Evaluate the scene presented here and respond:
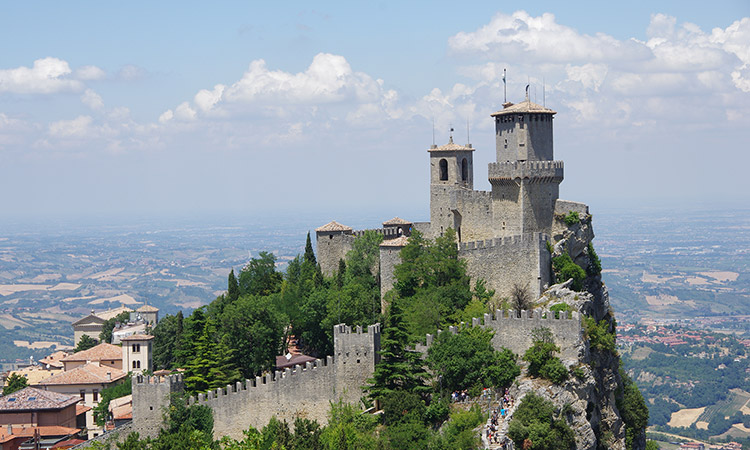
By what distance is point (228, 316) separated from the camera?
59.8 metres

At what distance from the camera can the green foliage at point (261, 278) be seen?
7175cm

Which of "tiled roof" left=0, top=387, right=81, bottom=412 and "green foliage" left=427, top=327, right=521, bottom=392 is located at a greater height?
"green foliage" left=427, top=327, right=521, bottom=392

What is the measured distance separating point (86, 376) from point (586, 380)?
3941cm

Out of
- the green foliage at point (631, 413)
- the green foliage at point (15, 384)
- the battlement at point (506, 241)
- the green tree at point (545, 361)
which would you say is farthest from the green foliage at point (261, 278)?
the green tree at point (545, 361)

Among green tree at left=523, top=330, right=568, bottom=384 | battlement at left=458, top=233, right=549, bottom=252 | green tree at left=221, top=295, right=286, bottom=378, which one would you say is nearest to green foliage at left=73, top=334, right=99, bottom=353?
green tree at left=221, top=295, right=286, bottom=378

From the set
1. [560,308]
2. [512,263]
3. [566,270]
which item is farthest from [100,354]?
[560,308]

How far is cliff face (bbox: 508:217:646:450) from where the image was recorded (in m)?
46.6

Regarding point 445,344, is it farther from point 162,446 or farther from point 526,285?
point 162,446

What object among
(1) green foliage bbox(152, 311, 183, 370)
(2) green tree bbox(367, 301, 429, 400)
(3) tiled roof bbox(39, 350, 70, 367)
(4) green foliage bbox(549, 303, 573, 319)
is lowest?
(3) tiled roof bbox(39, 350, 70, 367)

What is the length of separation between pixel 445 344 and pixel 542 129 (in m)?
17.3

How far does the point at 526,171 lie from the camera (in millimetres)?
59031

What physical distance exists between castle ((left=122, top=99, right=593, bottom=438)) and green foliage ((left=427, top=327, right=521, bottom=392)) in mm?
906

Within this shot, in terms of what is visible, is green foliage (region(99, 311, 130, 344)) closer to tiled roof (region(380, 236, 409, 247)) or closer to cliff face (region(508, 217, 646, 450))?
tiled roof (region(380, 236, 409, 247))

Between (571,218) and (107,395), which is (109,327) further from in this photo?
(571,218)
